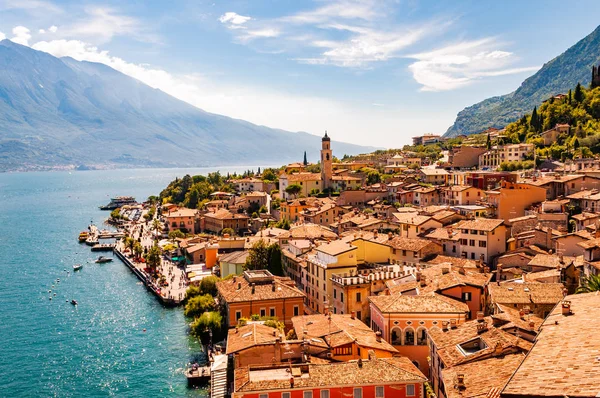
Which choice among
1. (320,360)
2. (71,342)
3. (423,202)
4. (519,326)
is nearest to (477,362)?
(519,326)

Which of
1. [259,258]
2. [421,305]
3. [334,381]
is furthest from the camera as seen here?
[259,258]

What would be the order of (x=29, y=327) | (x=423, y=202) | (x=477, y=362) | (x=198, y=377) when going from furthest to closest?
(x=423, y=202), (x=29, y=327), (x=198, y=377), (x=477, y=362)

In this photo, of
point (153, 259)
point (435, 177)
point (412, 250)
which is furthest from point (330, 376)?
point (435, 177)

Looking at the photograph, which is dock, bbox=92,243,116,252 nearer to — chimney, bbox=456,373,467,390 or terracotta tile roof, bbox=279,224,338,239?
terracotta tile roof, bbox=279,224,338,239

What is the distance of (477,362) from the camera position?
60.5 ft

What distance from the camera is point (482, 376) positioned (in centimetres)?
1678

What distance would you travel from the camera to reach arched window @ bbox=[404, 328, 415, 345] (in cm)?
2767

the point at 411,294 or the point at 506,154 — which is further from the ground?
the point at 506,154

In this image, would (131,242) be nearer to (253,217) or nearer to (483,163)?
(253,217)

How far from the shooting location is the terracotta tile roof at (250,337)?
2549 cm

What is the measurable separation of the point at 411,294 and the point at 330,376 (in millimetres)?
12323

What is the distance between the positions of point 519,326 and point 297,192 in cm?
7446

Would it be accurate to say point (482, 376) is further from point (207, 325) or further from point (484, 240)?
point (484, 240)

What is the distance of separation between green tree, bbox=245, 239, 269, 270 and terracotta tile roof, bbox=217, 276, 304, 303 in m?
8.55
